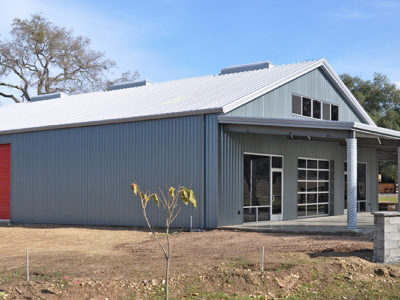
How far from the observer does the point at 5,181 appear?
23172mm

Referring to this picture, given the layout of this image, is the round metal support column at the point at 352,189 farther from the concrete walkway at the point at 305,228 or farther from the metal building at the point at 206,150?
the concrete walkway at the point at 305,228

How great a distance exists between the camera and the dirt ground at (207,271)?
8.36 metres

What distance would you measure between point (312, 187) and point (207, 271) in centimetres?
1351

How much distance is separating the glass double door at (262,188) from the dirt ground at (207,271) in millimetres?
4607

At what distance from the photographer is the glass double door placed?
18.3 metres

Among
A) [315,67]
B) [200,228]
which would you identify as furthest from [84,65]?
[200,228]

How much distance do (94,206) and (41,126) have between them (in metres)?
4.40

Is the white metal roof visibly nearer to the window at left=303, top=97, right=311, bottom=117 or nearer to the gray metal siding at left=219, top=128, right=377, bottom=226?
the window at left=303, top=97, right=311, bottom=117

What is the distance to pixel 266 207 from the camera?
19.4 m

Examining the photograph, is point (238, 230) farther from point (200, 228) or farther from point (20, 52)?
point (20, 52)

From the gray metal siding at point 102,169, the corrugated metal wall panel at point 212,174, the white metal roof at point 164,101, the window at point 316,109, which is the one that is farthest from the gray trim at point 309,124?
the window at point 316,109

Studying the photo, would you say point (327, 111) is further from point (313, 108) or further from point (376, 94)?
point (376, 94)

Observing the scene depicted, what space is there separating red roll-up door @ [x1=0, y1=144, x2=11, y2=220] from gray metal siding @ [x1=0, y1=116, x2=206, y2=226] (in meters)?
0.41

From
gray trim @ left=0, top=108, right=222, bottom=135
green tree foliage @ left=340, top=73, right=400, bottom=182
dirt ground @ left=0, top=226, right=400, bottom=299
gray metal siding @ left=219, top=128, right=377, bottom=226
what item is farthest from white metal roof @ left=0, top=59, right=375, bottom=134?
green tree foliage @ left=340, top=73, right=400, bottom=182
